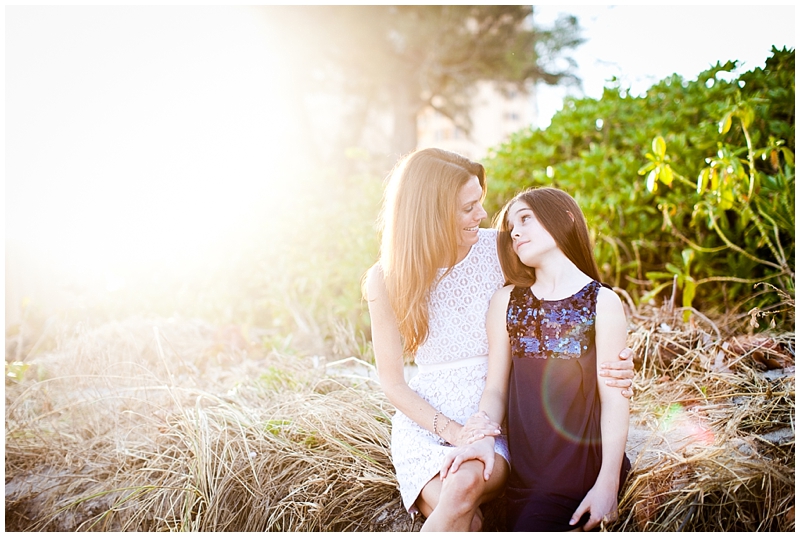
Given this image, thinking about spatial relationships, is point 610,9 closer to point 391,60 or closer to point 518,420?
point 518,420

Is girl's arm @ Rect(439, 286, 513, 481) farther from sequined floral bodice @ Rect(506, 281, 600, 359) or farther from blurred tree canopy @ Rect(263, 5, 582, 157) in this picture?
blurred tree canopy @ Rect(263, 5, 582, 157)

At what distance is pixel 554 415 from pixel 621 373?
233 mm

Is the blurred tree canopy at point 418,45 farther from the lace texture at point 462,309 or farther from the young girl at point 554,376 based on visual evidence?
the young girl at point 554,376

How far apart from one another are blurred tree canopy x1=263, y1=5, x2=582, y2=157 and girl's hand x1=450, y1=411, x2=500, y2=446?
6060 millimetres

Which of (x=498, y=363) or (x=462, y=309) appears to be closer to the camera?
(x=498, y=363)

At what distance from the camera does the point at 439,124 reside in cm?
2453

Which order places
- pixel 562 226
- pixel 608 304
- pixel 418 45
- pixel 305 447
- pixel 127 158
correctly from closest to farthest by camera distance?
pixel 608 304 → pixel 562 226 → pixel 305 447 → pixel 127 158 → pixel 418 45

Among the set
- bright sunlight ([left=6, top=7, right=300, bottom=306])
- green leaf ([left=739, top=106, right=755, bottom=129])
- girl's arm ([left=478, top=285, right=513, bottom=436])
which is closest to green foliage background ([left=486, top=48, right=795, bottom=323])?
green leaf ([left=739, top=106, right=755, bottom=129])

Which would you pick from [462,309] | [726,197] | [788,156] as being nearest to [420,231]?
[462,309]

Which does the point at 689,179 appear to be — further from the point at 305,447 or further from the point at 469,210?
the point at 305,447

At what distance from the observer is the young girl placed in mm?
1745

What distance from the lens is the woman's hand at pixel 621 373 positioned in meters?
1.74

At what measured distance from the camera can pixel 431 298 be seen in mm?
2148

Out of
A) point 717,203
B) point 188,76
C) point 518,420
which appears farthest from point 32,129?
point 717,203
